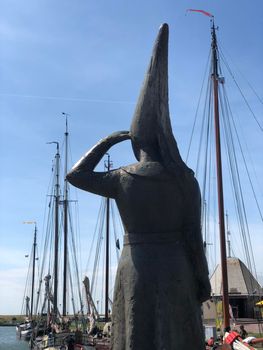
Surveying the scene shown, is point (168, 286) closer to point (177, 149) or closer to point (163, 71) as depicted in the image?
point (177, 149)

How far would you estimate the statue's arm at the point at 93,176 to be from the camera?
13.9ft

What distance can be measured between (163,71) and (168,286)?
190cm

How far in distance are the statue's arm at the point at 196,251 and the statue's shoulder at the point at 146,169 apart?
1.14ft

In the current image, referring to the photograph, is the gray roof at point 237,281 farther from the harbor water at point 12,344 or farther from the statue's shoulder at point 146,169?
the statue's shoulder at point 146,169

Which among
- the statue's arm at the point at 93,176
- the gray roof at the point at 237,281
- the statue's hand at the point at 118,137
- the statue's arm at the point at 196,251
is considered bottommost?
the statue's arm at the point at 196,251

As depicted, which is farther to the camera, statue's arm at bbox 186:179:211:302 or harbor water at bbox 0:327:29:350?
harbor water at bbox 0:327:29:350

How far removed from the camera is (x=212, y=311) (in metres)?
44.0

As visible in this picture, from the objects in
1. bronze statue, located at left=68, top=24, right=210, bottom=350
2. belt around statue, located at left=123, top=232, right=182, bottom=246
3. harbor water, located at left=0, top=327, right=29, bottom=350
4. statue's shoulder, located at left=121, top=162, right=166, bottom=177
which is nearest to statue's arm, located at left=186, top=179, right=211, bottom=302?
bronze statue, located at left=68, top=24, right=210, bottom=350

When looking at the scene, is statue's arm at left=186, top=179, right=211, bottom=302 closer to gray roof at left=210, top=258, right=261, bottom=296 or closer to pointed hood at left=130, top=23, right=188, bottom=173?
pointed hood at left=130, top=23, right=188, bottom=173

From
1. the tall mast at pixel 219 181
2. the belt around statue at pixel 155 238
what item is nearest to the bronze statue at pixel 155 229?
the belt around statue at pixel 155 238

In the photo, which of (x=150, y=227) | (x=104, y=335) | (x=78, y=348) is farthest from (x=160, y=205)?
(x=104, y=335)

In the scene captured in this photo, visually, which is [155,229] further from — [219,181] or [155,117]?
[219,181]

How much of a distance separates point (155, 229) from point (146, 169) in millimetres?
513

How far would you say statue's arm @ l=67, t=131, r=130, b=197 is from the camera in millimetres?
4238
